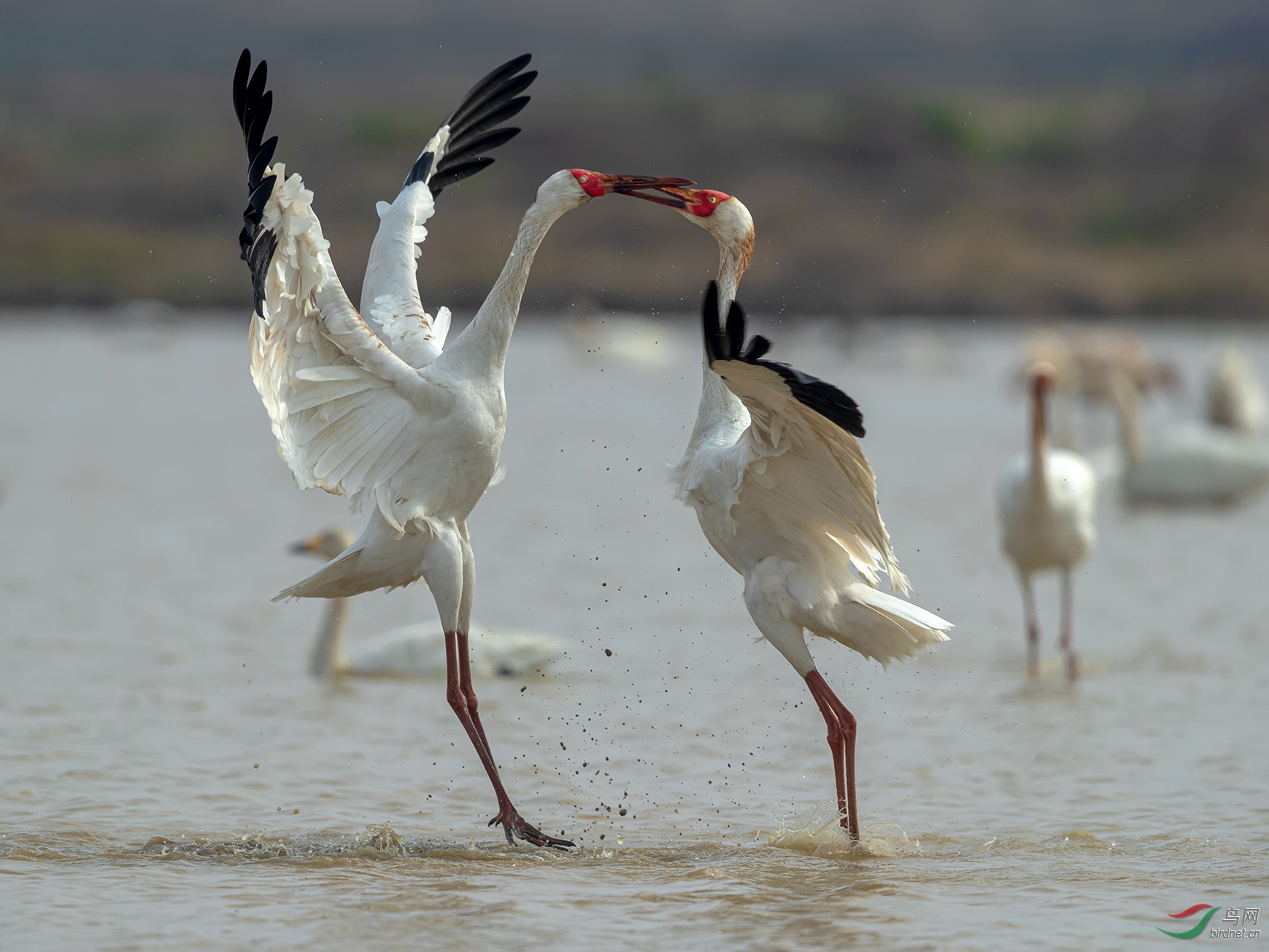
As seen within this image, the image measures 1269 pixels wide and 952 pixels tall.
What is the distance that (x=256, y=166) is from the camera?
18.3 feet

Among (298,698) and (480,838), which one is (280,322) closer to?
(480,838)

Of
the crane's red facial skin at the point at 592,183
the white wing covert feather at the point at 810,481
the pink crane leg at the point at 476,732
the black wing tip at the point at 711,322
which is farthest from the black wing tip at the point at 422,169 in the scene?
the black wing tip at the point at 711,322

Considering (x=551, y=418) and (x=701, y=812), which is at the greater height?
(x=551, y=418)

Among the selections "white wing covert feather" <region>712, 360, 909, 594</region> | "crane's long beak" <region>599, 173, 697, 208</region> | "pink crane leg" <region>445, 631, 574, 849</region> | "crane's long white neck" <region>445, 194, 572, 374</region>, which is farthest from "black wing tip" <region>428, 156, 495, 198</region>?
"white wing covert feather" <region>712, 360, 909, 594</region>

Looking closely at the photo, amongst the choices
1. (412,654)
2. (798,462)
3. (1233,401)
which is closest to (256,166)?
(798,462)

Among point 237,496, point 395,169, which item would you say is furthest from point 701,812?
point 395,169

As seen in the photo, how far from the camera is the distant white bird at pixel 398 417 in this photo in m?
5.93

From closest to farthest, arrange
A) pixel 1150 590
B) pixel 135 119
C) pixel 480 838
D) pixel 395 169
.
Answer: pixel 480 838, pixel 1150 590, pixel 395 169, pixel 135 119

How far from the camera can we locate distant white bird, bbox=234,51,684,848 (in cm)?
593

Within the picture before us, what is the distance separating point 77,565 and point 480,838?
21.8ft

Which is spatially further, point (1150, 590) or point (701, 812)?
point (1150, 590)

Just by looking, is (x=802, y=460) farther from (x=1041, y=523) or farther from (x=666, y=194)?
(x=1041, y=523)

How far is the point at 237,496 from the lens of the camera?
1547 cm

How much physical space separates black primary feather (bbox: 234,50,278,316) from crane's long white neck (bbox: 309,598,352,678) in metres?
3.38
